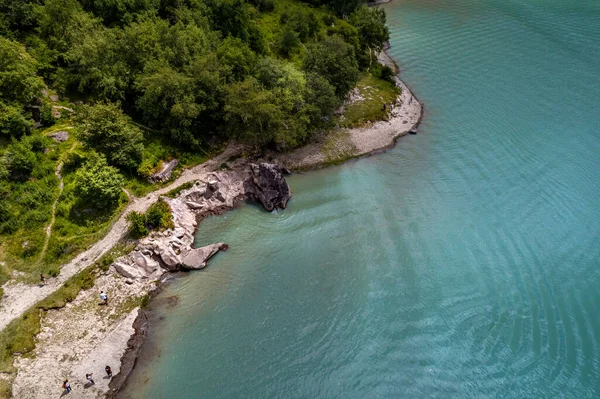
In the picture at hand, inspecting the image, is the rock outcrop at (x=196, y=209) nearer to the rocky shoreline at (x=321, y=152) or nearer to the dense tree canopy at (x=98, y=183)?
the rocky shoreline at (x=321, y=152)

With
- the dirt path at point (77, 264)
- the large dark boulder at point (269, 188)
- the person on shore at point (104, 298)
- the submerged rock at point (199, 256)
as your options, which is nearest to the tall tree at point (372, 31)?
the large dark boulder at point (269, 188)

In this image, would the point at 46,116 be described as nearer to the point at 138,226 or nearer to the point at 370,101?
the point at 138,226

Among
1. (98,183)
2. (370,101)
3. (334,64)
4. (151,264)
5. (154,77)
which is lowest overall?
(151,264)

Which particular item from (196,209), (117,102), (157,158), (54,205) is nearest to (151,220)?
(196,209)

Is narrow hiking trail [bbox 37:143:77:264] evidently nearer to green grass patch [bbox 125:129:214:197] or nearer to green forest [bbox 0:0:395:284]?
green forest [bbox 0:0:395:284]

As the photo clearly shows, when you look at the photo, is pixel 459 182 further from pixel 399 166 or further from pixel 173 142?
pixel 173 142
